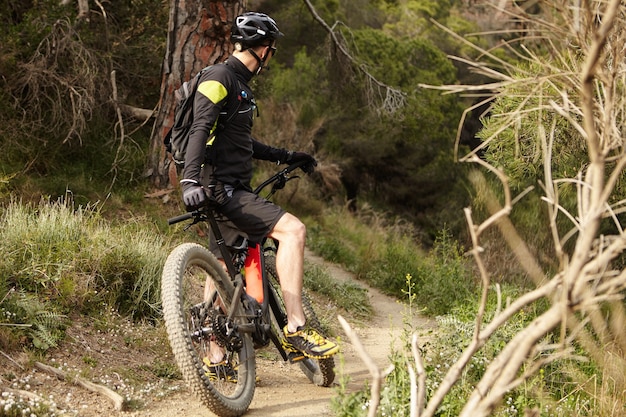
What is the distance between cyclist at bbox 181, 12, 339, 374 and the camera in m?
4.54

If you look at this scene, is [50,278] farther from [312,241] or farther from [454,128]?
[454,128]

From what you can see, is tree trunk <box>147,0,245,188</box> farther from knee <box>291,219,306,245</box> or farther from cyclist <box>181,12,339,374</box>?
knee <box>291,219,306,245</box>

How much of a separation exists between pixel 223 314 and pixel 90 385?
86 cm

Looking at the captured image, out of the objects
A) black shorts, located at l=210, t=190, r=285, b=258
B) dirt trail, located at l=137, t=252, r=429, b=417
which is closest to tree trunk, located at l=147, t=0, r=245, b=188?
dirt trail, located at l=137, t=252, r=429, b=417

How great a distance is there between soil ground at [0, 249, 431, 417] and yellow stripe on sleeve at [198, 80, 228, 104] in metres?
1.59

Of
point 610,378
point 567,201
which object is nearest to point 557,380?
point 610,378

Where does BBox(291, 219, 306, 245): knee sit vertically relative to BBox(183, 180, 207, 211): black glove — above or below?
below

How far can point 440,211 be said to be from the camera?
17562 millimetres

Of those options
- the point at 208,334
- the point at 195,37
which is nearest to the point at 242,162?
the point at 208,334

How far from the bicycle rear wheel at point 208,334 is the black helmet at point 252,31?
1.32 meters

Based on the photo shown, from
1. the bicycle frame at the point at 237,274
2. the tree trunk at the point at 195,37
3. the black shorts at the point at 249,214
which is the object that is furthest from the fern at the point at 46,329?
the tree trunk at the point at 195,37

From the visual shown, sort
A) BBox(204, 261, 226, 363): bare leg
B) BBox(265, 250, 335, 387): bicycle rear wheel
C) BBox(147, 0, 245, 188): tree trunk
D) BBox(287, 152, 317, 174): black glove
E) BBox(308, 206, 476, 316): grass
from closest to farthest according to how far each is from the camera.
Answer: BBox(204, 261, 226, 363): bare leg
BBox(265, 250, 335, 387): bicycle rear wheel
BBox(287, 152, 317, 174): black glove
BBox(147, 0, 245, 188): tree trunk
BBox(308, 206, 476, 316): grass

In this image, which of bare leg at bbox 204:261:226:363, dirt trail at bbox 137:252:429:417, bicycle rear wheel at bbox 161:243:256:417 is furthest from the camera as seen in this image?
bare leg at bbox 204:261:226:363

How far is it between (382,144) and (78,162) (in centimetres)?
939
